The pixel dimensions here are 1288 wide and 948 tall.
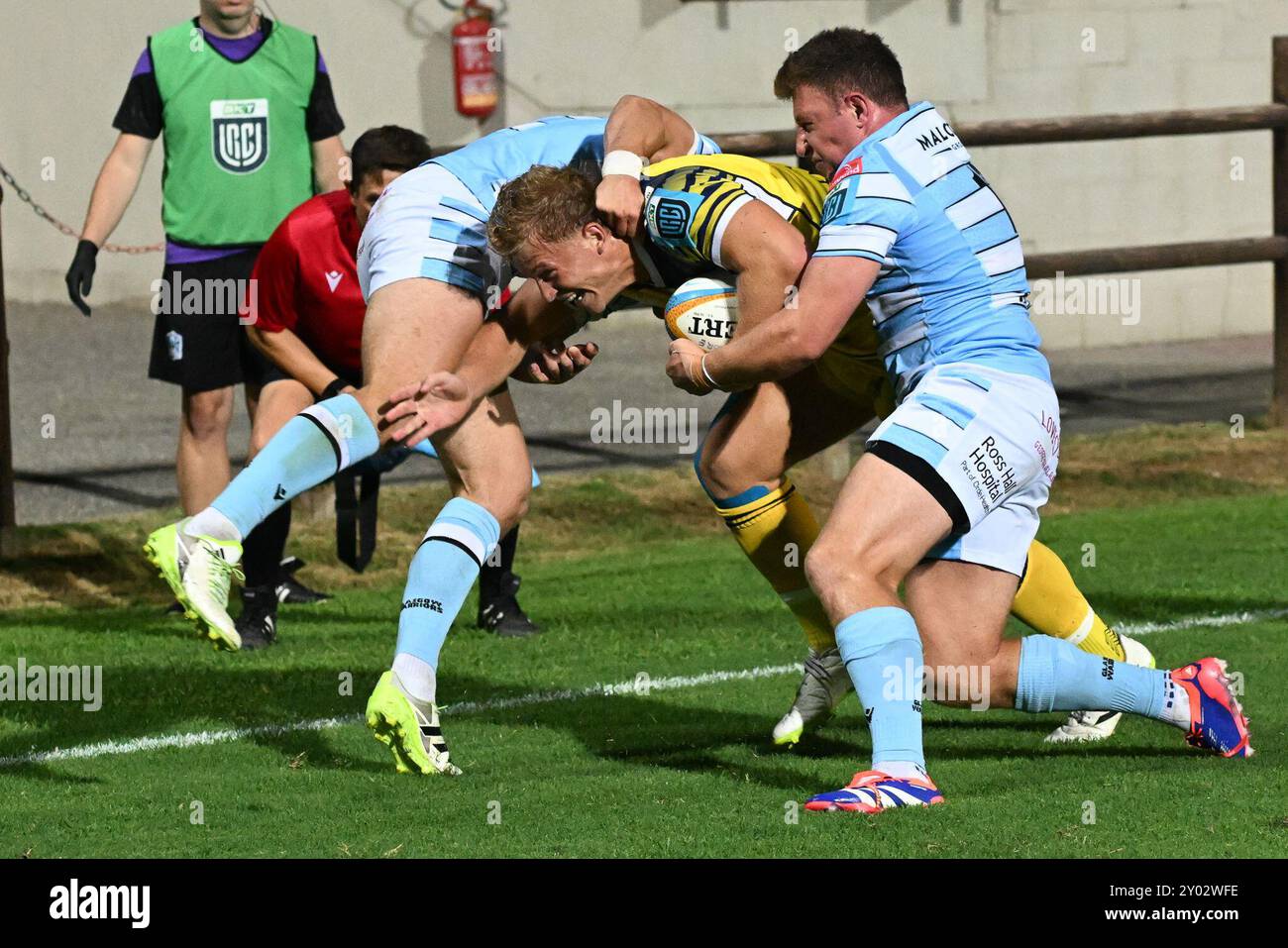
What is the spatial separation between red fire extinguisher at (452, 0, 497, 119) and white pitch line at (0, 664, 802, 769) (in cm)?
1039

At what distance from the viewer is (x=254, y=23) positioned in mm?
8914

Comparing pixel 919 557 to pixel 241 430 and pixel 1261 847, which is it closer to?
pixel 1261 847

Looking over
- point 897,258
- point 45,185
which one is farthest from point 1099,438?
point 45,185

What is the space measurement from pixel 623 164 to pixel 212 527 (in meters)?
1.43

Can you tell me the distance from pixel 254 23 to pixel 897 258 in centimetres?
475

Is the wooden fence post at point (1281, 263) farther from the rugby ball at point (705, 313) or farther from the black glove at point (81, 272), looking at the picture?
the rugby ball at point (705, 313)

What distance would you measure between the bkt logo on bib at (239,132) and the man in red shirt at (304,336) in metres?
0.82

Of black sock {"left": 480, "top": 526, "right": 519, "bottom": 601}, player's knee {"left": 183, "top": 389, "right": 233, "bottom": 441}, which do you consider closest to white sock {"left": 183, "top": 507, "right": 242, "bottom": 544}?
black sock {"left": 480, "top": 526, "right": 519, "bottom": 601}

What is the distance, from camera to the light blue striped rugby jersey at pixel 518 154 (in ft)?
19.8

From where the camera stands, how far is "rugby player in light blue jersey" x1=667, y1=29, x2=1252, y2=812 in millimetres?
4828

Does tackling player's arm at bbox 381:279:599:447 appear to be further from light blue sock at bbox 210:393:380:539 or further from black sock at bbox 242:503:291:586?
black sock at bbox 242:503:291:586

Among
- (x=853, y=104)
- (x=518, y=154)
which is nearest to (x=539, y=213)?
(x=518, y=154)

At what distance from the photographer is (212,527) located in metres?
5.44

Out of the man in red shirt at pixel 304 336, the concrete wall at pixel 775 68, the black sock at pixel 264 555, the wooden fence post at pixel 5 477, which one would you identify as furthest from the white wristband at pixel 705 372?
the concrete wall at pixel 775 68
